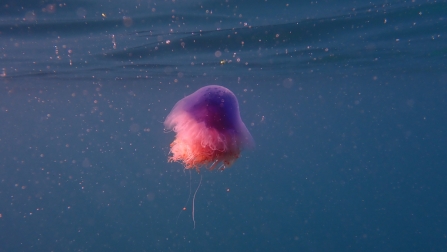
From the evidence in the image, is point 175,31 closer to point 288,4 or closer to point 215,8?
point 215,8

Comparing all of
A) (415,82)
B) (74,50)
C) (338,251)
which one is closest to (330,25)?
(74,50)

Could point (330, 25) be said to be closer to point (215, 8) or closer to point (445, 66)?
point (215, 8)

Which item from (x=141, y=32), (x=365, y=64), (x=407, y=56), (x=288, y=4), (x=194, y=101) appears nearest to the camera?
(x=194, y=101)

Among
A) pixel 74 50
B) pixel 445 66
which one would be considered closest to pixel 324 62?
pixel 445 66

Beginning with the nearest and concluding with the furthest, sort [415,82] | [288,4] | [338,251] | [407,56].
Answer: [288,4]
[407,56]
[415,82]
[338,251]

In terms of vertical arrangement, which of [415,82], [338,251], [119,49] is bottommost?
[338,251]

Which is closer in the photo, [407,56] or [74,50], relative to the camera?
[74,50]

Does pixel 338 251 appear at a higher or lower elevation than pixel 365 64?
lower
